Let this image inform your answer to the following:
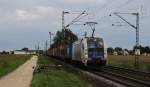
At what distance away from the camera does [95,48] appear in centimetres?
4109

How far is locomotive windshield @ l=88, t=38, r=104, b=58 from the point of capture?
40875 mm

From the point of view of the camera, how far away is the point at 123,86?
2323 cm

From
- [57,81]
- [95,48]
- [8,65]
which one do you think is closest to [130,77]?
[57,81]

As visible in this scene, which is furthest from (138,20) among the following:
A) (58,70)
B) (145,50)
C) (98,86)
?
(145,50)

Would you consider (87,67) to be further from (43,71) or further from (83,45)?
(43,71)

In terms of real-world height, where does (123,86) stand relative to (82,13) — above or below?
below

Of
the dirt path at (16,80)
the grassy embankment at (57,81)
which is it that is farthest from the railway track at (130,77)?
the dirt path at (16,80)

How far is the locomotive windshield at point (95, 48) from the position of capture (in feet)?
134

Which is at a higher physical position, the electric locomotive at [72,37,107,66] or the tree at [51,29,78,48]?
the tree at [51,29,78,48]

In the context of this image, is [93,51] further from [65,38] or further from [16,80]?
[65,38]

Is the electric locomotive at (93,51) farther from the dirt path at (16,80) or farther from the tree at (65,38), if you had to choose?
the tree at (65,38)

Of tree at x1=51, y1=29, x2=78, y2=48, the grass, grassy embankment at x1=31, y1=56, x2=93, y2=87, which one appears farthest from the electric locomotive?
tree at x1=51, y1=29, x2=78, y2=48

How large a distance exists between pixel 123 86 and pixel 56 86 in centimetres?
341

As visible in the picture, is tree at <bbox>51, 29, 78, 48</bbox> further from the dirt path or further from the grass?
the dirt path
